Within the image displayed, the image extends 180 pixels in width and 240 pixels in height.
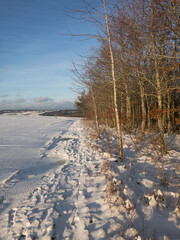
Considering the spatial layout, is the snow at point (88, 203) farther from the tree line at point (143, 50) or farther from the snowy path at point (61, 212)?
the tree line at point (143, 50)

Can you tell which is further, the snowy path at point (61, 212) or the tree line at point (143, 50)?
the tree line at point (143, 50)

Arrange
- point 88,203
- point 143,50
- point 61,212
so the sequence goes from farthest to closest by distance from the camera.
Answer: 1. point 143,50
2. point 88,203
3. point 61,212

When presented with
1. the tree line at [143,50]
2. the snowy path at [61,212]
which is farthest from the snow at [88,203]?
the tree line at [143,50]

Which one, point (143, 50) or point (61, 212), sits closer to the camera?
point (61, 212)

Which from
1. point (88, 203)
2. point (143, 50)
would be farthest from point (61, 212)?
point (143, 50)

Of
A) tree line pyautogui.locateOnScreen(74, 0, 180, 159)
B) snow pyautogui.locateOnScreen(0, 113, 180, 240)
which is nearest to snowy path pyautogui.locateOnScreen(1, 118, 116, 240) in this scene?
snow pyautogui.locateOnScreen(0, 113, 180, 240)

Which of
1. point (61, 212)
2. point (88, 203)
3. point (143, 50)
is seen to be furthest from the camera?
point (143, 50)

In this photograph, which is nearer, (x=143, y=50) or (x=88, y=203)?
(x=88, y=203)

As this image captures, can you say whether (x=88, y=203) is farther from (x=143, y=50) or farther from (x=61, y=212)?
(x=143, y=50)

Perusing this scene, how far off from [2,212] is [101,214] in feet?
6.38

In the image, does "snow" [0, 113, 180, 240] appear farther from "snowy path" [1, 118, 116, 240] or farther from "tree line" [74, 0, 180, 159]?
"tree line" [74, 0, 180, 159]

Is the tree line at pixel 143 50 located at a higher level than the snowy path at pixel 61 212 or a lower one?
higher

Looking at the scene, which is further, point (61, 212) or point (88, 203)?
point (88, 203)

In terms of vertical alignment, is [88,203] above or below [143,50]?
below
